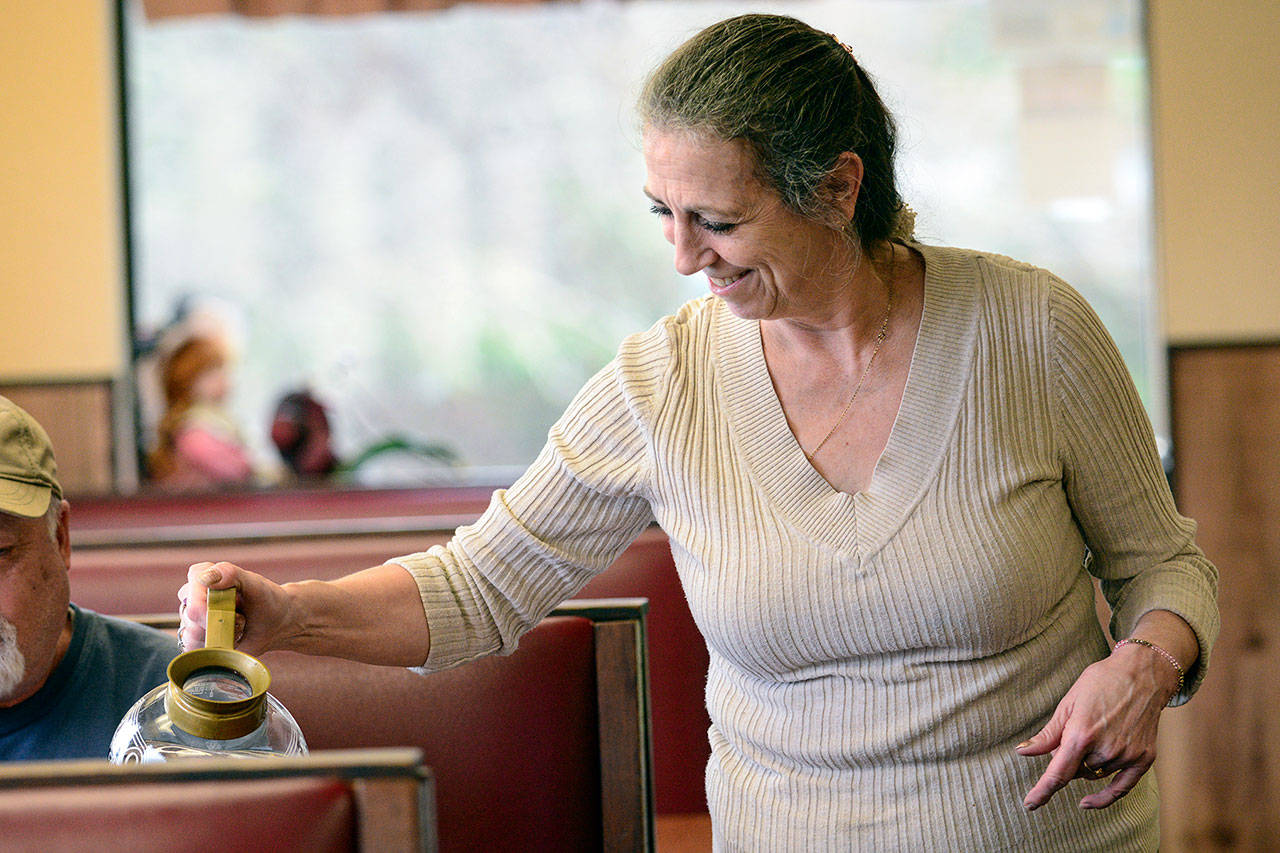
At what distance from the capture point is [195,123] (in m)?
4.08

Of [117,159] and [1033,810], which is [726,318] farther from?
[117,159]

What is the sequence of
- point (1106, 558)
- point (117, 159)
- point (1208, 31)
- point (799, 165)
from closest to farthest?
point (799, 165), point (1106, 558), point (1208, 31), point (117, 159)

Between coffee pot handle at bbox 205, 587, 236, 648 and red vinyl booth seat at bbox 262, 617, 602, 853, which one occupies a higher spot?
coffee pot handle at bbox 205, 587, 236, 648

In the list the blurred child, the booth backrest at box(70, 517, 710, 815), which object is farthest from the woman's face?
the blurred child

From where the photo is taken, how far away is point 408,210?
4070mm

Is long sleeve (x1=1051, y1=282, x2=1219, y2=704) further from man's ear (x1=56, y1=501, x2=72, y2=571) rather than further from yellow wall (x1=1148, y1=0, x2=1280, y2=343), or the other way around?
yellow wall (x1=1148, y1=0, x2=1280, y2=343)

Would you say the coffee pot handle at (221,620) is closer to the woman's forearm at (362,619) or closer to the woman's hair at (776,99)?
the woman's forearm at (362,619)

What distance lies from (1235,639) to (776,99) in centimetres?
248

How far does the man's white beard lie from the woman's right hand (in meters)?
0.21

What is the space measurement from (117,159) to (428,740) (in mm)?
3034

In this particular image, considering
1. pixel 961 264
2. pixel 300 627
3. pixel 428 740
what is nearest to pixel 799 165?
pixel 961 264

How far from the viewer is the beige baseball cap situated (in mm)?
1274

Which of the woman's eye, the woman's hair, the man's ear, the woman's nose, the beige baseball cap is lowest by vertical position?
the man's ear

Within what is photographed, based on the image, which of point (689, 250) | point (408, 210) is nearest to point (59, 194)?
point (408, 210)
